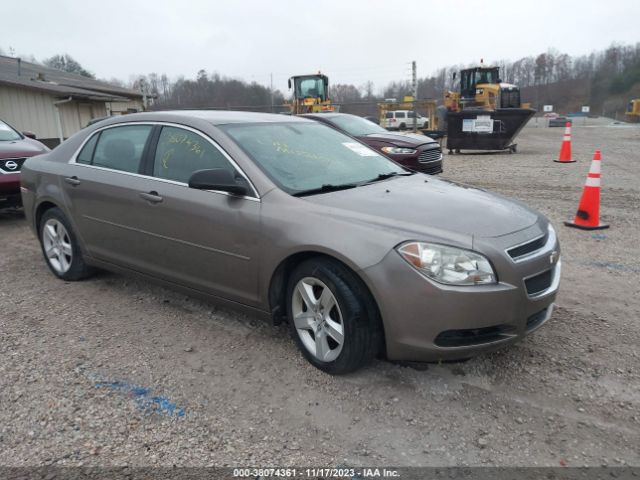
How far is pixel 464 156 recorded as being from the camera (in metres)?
16.1

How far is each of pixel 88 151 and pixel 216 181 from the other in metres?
1.93

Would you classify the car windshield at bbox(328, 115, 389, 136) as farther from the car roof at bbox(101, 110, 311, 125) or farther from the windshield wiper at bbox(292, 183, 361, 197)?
the windshield wiper at bbox(292, 183, 361, 197)

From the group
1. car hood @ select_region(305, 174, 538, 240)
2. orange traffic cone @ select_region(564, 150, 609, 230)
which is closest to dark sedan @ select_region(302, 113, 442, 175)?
orange traffic cone @ select_region(564, 150, 609, 230)

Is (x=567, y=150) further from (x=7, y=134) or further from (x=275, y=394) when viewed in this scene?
(x=275, y=394)

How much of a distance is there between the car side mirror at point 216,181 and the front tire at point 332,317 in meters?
0.66

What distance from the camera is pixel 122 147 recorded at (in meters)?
4.12

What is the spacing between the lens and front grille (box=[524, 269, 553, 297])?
8.96 feet

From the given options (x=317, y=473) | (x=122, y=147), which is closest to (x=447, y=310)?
(x=317, y=473)

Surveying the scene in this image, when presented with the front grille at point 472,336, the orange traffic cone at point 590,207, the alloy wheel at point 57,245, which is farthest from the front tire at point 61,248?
the orange traffic cone at point 590,207

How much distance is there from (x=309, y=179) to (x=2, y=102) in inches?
771

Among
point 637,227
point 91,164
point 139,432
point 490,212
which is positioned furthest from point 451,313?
point 637,227

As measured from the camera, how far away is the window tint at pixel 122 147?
12.9 feet

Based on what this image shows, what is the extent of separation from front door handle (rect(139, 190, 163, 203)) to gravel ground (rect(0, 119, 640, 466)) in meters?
0.93

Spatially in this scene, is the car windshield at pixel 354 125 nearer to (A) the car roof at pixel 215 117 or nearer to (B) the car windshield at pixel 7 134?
(B) the car windshield at pixel 7 134
